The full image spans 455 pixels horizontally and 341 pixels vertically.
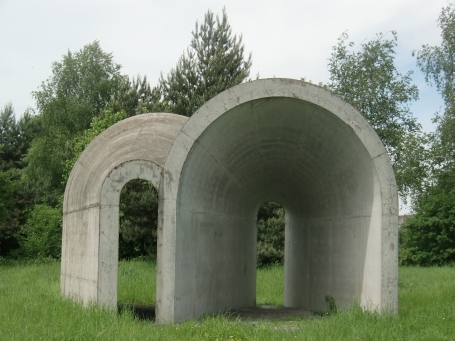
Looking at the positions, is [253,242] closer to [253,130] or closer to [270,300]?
[270,300]

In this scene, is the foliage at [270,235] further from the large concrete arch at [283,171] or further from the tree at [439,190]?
the large concrete arch at [283,171]

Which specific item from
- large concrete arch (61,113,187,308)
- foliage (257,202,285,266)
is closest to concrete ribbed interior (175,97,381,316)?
large concrete arch (61,113,187,308)

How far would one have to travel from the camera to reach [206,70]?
27516 millimetres

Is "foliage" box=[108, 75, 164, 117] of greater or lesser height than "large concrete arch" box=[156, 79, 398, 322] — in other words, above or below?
above

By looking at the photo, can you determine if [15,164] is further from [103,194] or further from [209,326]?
[209,326]

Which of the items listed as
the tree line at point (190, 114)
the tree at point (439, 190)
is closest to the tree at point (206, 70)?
the tree line at point (190, 114)

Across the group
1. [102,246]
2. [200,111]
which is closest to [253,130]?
[200,111]

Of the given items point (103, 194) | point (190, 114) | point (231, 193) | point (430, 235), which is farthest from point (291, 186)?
point (430, 235)

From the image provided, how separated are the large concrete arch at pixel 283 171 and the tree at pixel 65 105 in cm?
2465

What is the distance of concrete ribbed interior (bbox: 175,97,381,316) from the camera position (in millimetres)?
9719

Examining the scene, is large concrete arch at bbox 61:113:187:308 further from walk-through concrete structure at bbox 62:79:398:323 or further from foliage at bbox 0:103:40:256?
foliage at bbox 0:103:40:256

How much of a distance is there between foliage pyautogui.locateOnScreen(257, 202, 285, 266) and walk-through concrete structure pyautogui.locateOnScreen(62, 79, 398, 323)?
41.4 feet

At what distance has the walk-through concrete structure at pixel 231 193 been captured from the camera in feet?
31.0

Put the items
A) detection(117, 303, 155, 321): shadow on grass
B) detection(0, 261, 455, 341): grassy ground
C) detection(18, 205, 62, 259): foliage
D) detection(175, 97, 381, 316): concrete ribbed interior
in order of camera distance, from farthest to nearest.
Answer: detection(18, 205, 62, 259): foliage
detection(117, 303, 155, 321): shadow on grass
detection(175, 97, 381, 316): concrete ribbed interior
detection(0, 261, 455, 341): grassy ground
